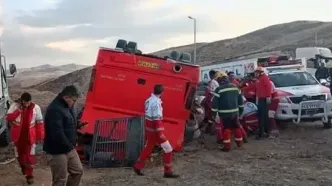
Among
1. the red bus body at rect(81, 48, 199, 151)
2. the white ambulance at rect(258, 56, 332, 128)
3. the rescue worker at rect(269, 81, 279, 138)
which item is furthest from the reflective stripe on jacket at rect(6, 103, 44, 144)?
the white ambulance at rect(258, 56, 332, 128)

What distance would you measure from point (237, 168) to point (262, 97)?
11.7 ft

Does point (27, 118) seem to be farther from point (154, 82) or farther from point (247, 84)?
point (247, 84)

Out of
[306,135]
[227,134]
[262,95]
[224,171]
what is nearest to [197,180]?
[224,171]

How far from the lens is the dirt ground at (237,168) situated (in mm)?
8586

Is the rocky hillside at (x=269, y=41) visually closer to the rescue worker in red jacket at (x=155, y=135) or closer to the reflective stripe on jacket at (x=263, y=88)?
the reflective stripe on jacket at (x=263, y=88)

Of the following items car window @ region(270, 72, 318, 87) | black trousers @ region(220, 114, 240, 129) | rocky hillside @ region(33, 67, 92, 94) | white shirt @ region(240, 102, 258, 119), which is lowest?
black trousers @ region(220, 114, 240, 129)

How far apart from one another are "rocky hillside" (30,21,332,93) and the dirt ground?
29.6 metres

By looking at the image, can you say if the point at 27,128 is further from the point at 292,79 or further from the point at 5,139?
the point at 292,79

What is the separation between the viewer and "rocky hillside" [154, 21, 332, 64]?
50.7 meters

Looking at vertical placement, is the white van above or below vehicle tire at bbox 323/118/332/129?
above

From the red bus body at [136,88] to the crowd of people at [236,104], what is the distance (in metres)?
0.98

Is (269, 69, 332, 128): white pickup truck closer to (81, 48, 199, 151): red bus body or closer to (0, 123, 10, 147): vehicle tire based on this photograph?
(81, 48, 199, 151): red bus body

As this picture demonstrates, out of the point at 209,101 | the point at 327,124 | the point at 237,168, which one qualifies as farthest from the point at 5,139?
the point at 327,124

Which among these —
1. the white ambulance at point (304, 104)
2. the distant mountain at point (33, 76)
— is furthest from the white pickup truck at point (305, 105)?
the distant mountain at point (33, 76)
